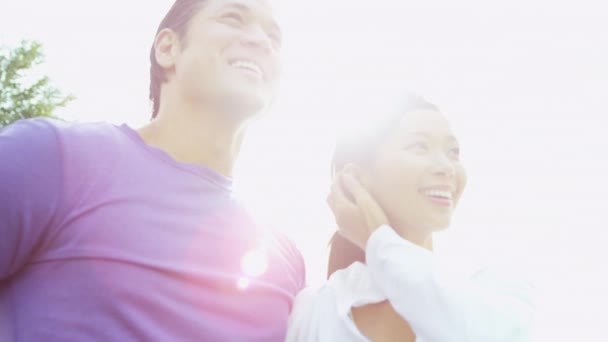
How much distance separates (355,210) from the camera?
7.79 feet

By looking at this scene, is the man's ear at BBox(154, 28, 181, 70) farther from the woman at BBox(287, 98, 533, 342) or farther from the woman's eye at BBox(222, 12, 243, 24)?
the woman at BBox(287, 98, 533, 342)

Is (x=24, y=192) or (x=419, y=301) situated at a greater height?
(x=24, y=192)

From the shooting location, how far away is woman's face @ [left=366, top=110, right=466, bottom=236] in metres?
2.30

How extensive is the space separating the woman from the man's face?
596 mm

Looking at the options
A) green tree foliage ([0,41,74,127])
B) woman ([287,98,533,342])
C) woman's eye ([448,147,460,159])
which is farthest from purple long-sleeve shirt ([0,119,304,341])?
green tree foliage ([0,41,74,127])

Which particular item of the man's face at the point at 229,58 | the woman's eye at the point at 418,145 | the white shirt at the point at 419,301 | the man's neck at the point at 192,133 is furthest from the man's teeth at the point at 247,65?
the white shirt at the point at 419,301

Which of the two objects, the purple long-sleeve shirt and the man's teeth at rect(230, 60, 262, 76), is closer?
the purple long-sleeve shirt

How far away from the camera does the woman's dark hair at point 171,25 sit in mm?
2469

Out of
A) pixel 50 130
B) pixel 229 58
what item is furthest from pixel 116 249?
pixel 229 58

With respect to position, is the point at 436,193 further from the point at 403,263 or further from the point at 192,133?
the point at 192,133

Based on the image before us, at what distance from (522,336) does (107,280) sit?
143 centimetres

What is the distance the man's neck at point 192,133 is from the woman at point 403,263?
23.7 inches

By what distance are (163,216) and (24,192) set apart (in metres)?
0.48

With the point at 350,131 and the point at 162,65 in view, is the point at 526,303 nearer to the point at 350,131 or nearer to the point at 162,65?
the point at 350,131
